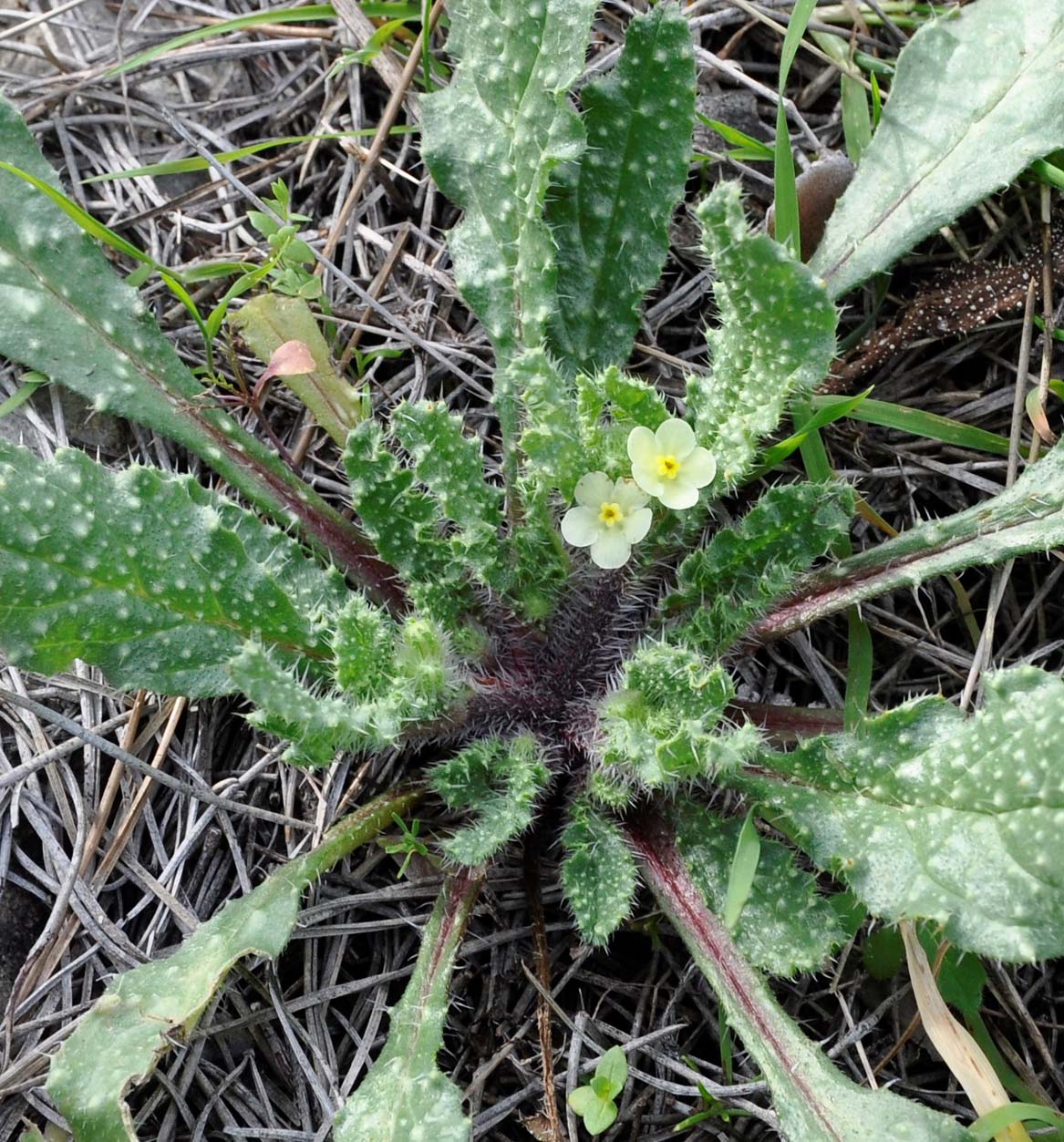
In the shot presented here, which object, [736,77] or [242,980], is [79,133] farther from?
[242,980]

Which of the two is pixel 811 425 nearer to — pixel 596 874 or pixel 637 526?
pixel 637 526

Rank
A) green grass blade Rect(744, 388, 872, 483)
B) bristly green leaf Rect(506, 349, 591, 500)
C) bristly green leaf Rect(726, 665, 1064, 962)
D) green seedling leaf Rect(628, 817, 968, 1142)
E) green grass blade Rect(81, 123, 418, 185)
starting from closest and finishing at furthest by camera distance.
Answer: bristly green leaf Rect(726, 665, 1064, 962), green seedling leaf Rect(628, 817, 968, 1142), bristly green leaf Rect(506, 349, 591, 500), green grass blade Rect(744, 388, 872, 483), green grass blade Rect(81, 123, 418, 185)

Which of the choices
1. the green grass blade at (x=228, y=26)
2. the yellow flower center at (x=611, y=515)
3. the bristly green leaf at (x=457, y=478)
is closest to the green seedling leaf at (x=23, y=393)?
the green grass blade at (x=228, y=26)

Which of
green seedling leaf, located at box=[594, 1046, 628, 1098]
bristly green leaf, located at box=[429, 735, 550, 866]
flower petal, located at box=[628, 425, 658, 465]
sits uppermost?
flower petal, located at box=[628, 425, 658, 465]

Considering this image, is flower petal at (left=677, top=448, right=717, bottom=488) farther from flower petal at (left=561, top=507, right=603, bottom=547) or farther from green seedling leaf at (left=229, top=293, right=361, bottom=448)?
green seedling leaf at (left=229, top=293, right=361, bottom=448)

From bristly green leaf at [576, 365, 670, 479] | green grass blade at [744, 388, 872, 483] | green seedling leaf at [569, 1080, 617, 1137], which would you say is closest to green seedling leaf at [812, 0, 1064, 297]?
green grass blade at [744, 388, 872, 483]

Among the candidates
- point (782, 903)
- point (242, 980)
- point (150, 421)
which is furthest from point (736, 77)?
point (242, 980)

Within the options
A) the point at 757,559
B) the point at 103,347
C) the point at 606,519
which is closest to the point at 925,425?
the point at 757,559
